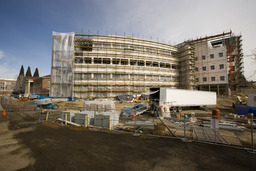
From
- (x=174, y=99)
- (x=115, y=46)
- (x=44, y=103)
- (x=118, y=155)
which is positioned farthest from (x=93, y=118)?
(x=115, y=46)

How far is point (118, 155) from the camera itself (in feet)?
16.4

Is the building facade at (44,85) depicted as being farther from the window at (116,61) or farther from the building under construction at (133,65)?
the window at (116,61)

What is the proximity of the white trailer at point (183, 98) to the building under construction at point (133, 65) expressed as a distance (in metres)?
13.3

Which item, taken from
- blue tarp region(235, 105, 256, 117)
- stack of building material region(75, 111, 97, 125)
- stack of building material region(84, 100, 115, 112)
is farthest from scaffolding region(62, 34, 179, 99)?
stack of building material region(75, 111, 97, 125)

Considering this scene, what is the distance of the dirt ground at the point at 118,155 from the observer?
4188 mm

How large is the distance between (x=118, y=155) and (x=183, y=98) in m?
15.7

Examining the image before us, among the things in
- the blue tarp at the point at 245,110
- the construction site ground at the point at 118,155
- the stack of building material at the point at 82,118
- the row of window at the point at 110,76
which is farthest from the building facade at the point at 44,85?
the blue tarp at the point at 245,110

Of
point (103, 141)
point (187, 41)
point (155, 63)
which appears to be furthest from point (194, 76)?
point (103, 141)

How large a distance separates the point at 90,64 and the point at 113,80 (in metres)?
8.03

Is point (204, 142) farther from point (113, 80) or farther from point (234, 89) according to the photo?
point (234, 89)

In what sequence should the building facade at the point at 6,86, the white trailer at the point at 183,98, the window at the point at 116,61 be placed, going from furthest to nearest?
the building facade at the point at 6,86 → the window at the point at 116,61 → the white trailer at the point at 183,98

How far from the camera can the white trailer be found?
51.4 feet

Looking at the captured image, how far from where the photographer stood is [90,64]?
107ft

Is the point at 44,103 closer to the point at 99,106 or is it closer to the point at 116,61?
the point at 99,106
